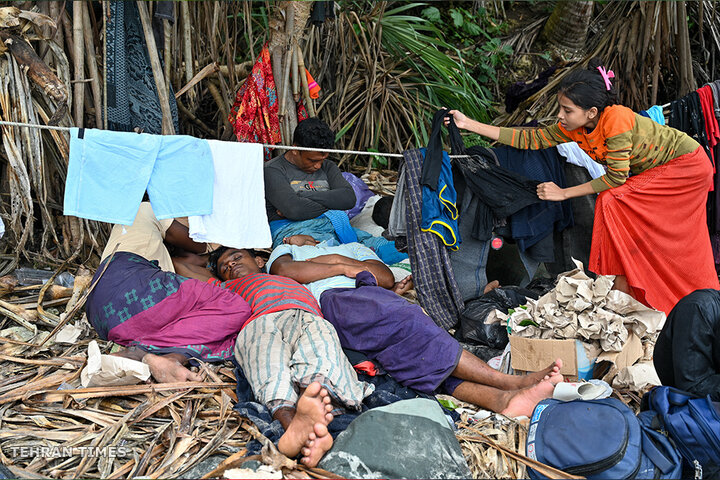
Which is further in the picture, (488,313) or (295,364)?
(488,313)

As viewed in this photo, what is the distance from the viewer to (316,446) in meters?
2.18

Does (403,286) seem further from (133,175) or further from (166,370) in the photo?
(133,175)

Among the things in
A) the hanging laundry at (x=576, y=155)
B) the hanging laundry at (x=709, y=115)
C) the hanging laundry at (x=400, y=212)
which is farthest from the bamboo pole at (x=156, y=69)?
the hanging laundry at (x=709, y=115)

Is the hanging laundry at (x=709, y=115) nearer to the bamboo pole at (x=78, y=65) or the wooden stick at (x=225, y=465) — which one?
the wooden stick at (x=225, y=465)

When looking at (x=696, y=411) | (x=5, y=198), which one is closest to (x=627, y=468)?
(x=696, y=411)

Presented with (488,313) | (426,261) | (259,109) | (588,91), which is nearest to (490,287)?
(488,313)

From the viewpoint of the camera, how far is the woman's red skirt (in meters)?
3.40

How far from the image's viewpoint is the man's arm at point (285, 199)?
386 centimetres

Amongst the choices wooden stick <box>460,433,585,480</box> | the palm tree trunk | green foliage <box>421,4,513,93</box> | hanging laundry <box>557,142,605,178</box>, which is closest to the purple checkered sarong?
hanging laundry <box>557,142,605,178</box>

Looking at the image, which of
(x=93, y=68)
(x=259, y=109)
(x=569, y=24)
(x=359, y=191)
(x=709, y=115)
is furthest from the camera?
(x=569, y=24)

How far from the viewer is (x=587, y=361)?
9.56 ft

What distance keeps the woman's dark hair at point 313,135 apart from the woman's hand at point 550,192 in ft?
4.47

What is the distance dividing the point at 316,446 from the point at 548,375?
Result: 1.08 meters

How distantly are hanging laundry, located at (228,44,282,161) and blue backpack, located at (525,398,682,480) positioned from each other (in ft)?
8.99
